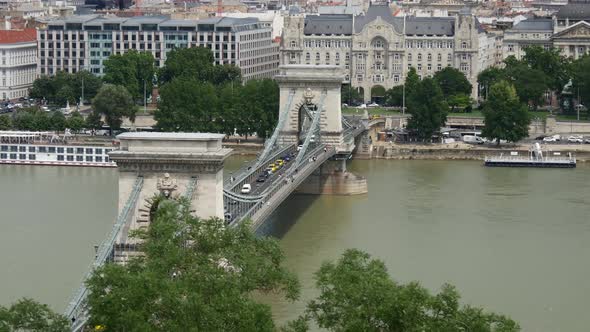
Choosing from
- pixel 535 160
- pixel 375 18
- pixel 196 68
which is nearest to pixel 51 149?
pixel 196 68

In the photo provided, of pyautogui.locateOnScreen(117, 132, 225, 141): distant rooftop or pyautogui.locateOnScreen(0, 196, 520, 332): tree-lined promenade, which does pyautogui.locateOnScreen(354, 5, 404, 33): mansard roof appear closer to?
pyautogui.locateOnScreen(117, 132, 225, 141): distant rooftop

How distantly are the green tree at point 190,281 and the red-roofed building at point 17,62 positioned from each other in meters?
37.1

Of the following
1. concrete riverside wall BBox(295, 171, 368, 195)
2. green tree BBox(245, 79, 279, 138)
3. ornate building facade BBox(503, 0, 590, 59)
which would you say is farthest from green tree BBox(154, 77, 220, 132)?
ornate building facade BBox(503, 0, 590, 59)

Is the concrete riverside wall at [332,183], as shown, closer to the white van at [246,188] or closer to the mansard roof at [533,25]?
the white van at [246,188]

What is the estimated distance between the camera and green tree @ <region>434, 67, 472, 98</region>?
184 ft

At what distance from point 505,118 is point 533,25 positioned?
17366mm

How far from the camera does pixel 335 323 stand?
20.1 metres

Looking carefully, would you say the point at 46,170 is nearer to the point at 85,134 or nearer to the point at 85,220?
the point at 85,134

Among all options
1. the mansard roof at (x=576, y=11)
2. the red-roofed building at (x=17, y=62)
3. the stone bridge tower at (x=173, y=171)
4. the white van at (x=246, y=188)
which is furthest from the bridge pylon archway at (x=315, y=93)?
the mansard roof at (x=576, y=11)

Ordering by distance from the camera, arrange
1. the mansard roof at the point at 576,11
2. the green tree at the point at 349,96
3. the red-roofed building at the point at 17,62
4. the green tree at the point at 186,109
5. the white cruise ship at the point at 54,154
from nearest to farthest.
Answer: the white cruise ship at the point at 54,154
the green tree at the point at 186,109
the green tree at the point at 349,96
the red-roofed building at the point at 17,62
the mansard roof at the point at 576,11

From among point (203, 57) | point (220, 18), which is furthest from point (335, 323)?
point (220, 18)

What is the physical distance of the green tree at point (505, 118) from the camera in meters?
48.4

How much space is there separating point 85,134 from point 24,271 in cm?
2202

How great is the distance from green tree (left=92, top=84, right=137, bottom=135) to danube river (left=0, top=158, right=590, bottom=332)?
20.1ft
